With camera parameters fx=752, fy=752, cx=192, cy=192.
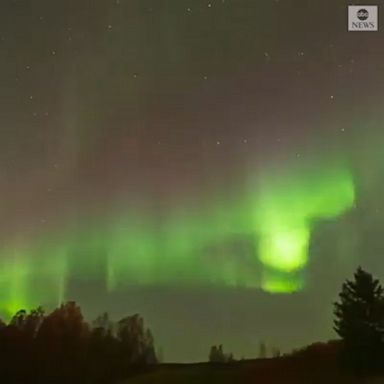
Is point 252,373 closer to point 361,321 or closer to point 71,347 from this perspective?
point 361,321

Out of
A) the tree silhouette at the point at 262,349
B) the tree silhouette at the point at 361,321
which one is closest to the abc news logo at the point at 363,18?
the tree silhouette at the point at 361,321

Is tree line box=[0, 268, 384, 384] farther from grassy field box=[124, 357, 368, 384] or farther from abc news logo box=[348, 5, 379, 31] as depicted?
abc news logo box=[348, 5, 379, 31]

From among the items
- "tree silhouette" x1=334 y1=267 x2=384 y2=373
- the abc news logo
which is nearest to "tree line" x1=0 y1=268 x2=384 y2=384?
"tree silhouette" x1=334 y1=267 x2=384 y2=373

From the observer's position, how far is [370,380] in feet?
4.04

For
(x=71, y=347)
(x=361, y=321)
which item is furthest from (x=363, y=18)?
(x=71, y=347)

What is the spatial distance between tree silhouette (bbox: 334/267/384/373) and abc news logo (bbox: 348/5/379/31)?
1.39 ft

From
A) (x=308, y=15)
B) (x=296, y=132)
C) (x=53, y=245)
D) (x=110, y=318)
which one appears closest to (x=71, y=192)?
(x=53, y=245)

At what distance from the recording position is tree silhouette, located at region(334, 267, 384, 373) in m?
1.24

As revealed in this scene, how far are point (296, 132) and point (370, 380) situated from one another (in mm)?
436

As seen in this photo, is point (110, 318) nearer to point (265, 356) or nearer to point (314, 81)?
point (265, 356)

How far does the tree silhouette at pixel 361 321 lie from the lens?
1239 millimetres

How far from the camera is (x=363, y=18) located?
133 cm

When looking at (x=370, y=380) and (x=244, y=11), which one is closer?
(x=370, y=380)

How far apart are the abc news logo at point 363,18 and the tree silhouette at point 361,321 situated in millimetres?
425
